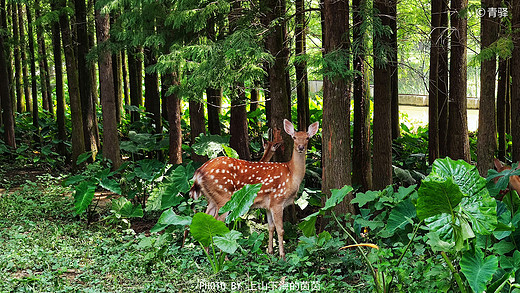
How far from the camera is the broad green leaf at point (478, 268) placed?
5238 mm

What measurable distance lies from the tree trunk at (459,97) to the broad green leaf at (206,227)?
6058 mm

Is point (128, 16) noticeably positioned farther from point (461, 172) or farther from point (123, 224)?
point (461, 172)

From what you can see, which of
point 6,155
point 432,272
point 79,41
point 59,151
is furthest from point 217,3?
point 6,155

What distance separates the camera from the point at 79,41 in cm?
1487

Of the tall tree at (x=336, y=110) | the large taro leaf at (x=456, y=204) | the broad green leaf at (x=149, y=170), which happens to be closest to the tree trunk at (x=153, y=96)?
the broad green leaf at (x=149, y=170)

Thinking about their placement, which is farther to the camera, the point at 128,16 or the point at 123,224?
the point at 128,16

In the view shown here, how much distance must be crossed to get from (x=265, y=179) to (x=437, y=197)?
3.32 metres

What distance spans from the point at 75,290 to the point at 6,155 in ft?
41.3

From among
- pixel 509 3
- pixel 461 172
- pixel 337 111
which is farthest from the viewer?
pixel 509 3

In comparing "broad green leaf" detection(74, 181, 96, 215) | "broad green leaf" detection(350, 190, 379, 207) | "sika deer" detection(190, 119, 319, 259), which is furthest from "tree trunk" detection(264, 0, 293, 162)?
"broad green leaf" detection(74, 181, 96, 215)

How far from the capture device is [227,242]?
6.69 m

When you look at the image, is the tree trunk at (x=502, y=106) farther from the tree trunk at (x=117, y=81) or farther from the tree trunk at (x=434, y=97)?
the tree trunk at (x=117, y=81)

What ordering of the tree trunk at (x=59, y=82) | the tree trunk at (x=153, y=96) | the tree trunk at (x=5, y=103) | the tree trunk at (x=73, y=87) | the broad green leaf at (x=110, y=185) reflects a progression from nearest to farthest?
the broad green leaf at (x=110, y=185), the tree trunk at (x=73, y=87), the tree trunk at (x=59, y=82), the tree trunk at (x=153, y=96), the tree trunk at (x=5, y=103)

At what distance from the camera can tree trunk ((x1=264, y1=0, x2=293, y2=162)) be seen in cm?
955
